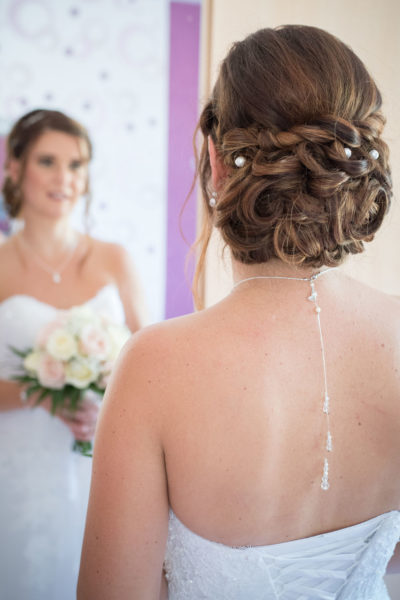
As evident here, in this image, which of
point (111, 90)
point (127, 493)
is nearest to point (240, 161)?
point (127, 493)

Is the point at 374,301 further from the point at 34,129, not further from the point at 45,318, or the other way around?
the point at 34,129

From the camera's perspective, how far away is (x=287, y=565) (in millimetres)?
841

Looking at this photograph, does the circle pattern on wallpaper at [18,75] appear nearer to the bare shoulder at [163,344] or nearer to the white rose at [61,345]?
the white rose at [61,345]

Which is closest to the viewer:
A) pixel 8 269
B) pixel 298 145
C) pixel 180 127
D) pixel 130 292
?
pixel 298 145

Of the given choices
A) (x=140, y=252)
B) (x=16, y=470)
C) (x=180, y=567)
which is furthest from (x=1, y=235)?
(x=180, y=567)

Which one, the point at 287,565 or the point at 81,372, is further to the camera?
the point at 81,372

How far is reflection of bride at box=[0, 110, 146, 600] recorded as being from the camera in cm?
203

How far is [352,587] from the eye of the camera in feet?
2.99

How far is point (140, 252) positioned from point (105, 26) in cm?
152

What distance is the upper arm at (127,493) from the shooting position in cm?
76

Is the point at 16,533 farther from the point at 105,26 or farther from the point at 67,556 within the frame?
the point at 105,26

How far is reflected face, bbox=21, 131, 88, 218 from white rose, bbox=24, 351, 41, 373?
0.82 metres

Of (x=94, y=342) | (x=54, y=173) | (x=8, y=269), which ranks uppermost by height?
(x=54, y=173)

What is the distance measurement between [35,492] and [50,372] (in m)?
0.61
